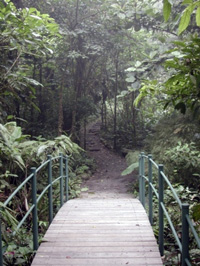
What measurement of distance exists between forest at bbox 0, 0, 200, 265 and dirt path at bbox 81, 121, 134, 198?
38 cm

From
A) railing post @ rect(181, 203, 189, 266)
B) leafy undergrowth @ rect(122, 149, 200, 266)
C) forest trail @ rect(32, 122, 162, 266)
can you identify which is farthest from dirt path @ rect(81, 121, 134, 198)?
railing post @ rect(181, 203, 189, 266)

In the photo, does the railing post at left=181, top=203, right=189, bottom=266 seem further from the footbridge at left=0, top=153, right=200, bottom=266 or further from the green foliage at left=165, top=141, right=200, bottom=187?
the green foliage at left=165, top=141, right=200, bottom=187

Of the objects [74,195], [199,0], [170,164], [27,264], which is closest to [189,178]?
[170,164]

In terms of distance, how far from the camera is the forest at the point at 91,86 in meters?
2.74

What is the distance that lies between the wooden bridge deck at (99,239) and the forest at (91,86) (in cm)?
36

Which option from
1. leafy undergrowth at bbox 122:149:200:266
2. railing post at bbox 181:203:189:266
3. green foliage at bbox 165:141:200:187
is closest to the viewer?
railing post at bbox 181:203:189:266

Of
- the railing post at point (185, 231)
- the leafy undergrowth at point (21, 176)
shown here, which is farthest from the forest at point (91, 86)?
the railing post at point (185, 231)

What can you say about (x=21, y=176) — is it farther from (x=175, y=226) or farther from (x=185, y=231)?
(x=185, y=231)

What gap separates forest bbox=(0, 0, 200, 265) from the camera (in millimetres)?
2740

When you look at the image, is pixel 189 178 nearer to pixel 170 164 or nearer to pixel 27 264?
pixel 170 164

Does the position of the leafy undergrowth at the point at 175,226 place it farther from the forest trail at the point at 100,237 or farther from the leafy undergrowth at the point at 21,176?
the leafy undergrowth at the point at 21,176

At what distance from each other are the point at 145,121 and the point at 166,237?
365 inches

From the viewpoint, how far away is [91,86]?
13.0 m

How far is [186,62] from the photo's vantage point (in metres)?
1.94
